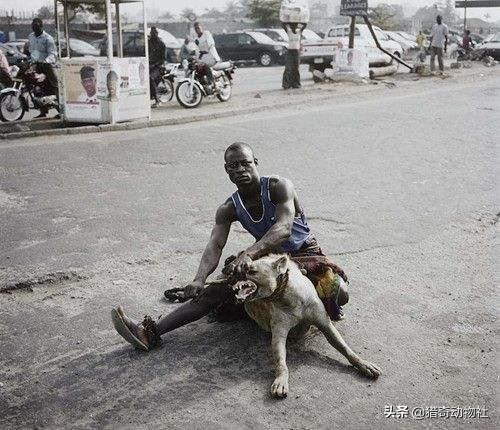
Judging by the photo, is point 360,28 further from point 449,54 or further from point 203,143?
point 203,143

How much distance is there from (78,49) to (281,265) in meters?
13.0

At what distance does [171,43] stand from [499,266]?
1959cm

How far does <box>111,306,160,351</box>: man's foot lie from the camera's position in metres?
3.53

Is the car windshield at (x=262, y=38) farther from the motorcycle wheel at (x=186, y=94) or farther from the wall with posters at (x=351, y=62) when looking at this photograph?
the motorcycle wheel at (x=186, y=94)

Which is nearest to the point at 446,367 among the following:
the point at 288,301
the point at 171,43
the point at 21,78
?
the point at 288,301

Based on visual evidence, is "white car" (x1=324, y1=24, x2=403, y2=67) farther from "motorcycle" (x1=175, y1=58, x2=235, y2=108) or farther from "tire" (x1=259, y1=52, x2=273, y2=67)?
"tire" (x1=259, y1=52, x2=273, y2=67)

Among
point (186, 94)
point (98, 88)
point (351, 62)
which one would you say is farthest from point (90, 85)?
point (351, 62)

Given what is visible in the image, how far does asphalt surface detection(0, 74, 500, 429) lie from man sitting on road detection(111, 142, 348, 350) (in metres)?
0.18

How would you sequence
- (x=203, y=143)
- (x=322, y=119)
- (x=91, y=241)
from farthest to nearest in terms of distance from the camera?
(x=322, y=119) < (x=203, y=143) < (x=91, y=241)

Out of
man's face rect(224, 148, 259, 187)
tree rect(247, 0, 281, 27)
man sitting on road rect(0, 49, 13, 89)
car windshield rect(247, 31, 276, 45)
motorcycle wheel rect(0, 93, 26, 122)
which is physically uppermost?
tree rect(247, 0, 281, 27)

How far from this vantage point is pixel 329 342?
11.5 feet

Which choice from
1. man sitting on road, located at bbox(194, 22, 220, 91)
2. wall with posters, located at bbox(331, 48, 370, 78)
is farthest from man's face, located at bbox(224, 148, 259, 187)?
wall with posters, located at bbox(331, 48, 370, 78)

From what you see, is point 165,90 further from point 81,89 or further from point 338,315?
point 338,315

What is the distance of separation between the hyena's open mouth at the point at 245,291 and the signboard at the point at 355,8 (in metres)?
14.9
